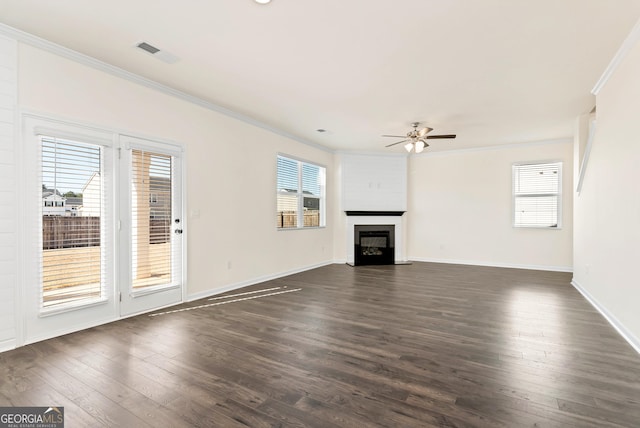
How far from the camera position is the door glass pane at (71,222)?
3082 mm

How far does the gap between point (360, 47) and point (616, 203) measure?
3.10m

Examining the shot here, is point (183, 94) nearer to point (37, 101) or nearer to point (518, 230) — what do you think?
point (37, 101)

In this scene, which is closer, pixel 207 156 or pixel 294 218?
pixel 207 156

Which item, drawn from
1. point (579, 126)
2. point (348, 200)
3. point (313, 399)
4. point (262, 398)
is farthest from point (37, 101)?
point (579, 126)

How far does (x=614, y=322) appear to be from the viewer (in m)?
3.41

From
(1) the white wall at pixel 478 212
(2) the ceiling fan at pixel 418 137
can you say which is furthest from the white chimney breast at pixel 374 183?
(2) the ceiling fan at pixel 418 137

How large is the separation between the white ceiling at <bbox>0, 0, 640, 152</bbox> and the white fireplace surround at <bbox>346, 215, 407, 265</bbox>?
3.47m

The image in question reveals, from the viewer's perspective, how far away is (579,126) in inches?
197

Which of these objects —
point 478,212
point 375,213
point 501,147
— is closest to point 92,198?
point 375,213

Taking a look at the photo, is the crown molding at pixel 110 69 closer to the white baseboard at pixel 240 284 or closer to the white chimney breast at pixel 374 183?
the white baseboard at pixel 240 284

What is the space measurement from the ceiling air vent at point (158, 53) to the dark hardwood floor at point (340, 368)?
2.76 meters

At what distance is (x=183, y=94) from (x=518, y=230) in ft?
23.2

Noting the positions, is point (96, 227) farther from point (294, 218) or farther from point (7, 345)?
point (294, 218)

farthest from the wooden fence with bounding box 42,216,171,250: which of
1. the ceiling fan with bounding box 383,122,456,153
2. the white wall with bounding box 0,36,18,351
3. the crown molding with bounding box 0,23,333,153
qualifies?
the ceiling fan with bounding box 383,122,456,153
